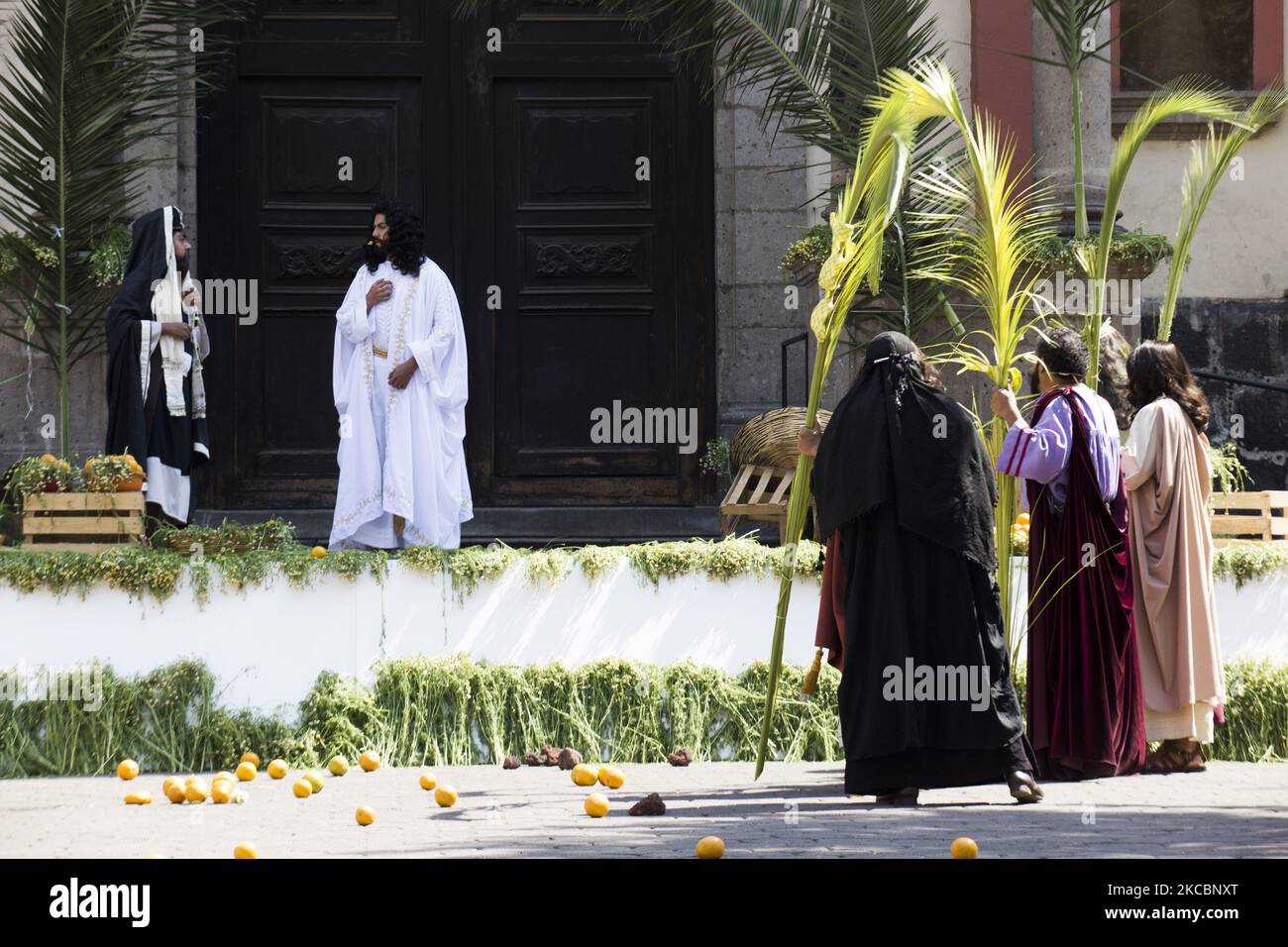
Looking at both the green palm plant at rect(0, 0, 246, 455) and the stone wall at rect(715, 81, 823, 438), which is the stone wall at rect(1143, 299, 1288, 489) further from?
the green palm plant at rect(0, 0, 246, 455)

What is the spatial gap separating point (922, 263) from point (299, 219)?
5.24 metres

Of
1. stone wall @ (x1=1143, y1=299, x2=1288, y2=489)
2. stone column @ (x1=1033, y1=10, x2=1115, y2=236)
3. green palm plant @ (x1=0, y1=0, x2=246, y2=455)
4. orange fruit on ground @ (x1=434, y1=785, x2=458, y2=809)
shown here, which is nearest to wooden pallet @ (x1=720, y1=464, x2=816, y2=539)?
stone column @ (x1=1033, y1=10, x2=1115, y2=236)

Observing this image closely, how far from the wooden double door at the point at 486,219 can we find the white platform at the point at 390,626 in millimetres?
5070

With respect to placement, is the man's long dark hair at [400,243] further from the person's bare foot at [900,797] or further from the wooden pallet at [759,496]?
the person's bare foot at [900,797]

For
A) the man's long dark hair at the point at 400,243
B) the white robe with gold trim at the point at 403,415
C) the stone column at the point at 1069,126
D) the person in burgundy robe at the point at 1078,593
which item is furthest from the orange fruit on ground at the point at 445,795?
the stone column at the point at 1069,126

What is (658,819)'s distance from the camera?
22.5 feet

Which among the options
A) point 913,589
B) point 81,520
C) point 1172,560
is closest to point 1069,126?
point 1172,560

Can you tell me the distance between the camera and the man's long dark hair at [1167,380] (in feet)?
29.4

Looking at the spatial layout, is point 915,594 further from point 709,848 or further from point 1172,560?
point 709,848

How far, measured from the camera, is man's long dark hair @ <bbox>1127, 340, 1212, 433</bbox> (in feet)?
29.4

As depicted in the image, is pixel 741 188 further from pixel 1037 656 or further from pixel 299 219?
pixel 1037 656

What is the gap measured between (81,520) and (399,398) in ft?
6.85

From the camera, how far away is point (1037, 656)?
8.40m

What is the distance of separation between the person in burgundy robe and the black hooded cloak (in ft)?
2.37
